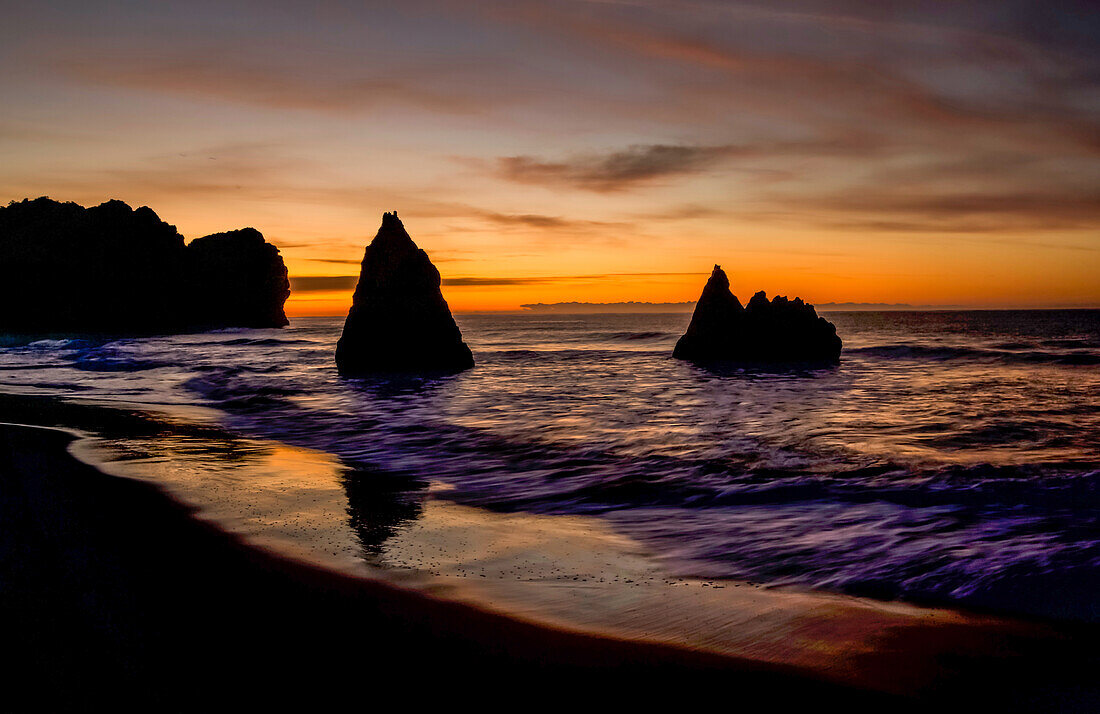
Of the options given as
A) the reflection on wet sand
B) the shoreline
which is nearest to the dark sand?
the shoreline

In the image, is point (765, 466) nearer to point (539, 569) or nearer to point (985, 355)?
point (539, 569)

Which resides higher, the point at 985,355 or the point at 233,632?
the point at 985,355

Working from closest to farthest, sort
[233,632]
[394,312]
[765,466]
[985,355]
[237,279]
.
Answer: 1. [233,632]
2. [765,466]
3. [394,312]
4. [985,355]
5. [237,279]

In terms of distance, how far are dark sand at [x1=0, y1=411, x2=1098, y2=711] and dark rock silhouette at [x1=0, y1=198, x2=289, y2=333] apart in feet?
365

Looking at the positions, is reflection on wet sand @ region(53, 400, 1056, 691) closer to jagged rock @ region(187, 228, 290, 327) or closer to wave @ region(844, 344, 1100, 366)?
wave @ region(844, 344, 1100, 366)

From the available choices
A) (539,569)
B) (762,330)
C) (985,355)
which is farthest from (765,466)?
(985,355)

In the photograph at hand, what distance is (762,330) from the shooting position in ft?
95.4

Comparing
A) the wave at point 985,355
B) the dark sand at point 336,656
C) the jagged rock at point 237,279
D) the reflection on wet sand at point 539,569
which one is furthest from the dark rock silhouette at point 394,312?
the jagged rock at point 237,279

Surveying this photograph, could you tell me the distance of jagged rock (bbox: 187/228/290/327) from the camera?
11438 centimetres

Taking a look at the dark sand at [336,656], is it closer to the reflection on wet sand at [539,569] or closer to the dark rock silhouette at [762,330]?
the reflection on wet sand at [539,569]

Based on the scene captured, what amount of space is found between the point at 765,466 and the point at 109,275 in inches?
4472

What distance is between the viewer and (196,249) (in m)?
122

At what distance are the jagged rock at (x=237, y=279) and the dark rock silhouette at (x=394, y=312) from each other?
329ft

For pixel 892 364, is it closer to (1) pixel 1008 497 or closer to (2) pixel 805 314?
(2) pixel 805 314
